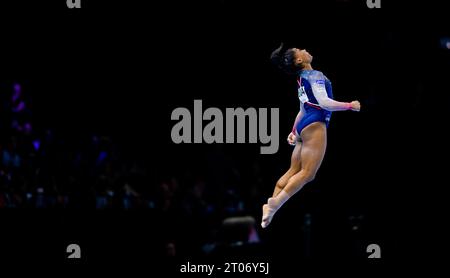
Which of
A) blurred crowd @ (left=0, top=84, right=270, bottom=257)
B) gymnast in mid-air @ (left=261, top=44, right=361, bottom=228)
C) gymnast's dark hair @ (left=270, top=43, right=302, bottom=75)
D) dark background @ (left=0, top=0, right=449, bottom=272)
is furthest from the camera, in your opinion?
blurred crowd @ (left=0, top=84, right=270, bottom=257)

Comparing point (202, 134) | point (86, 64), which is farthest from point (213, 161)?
point (202, 134)

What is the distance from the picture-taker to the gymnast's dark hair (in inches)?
252

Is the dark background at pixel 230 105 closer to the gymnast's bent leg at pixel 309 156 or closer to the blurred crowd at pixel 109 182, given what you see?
the blurred crowd at pixel 109 182

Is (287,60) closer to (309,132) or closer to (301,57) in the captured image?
(301,57)

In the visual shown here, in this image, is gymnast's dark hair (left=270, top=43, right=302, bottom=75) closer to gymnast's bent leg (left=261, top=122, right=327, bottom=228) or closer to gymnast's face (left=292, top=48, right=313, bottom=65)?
gymnast's face (left=292, top=48, right=313, bottom=65)

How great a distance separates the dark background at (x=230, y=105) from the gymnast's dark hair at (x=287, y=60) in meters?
1.15

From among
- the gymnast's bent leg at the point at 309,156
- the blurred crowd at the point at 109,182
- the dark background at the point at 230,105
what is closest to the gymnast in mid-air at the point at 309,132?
the gymnast's bent leg at the point at 309,156

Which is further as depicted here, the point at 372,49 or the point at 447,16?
the point at 447,16

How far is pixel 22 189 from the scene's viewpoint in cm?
909

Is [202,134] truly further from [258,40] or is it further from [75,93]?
[75,93]

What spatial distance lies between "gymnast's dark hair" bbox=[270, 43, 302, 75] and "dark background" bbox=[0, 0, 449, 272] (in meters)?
1.15

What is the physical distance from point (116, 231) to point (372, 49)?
3764mm

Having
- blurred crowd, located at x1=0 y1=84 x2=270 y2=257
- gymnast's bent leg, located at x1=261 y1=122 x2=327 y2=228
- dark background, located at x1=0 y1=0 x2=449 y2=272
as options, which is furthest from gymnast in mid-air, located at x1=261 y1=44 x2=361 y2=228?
blurred crowd, located at x1=0 y1=84 x2=270 y2=257

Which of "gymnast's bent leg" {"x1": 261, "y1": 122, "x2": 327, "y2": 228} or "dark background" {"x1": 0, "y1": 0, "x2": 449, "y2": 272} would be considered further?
"dark background" {"x1": 0, "y1": 0, "x2": 449, "y2": 272}
